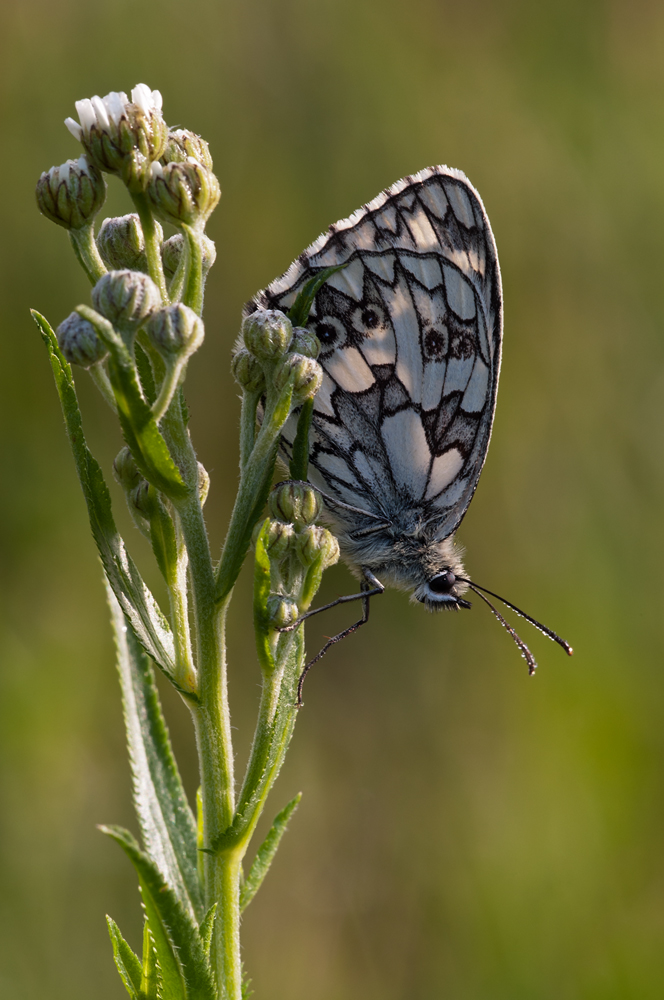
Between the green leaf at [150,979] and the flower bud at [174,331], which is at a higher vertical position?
the flower bud at [174,331]

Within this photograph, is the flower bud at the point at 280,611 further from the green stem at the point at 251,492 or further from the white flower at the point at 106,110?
the white flower at the point at 106,110

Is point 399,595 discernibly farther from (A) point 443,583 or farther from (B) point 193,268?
(B) point 193,268

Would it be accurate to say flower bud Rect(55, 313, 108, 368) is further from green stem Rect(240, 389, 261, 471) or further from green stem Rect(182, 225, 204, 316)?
green stem Rect(240, 389, 261, 471)

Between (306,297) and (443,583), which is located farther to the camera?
(443,583)

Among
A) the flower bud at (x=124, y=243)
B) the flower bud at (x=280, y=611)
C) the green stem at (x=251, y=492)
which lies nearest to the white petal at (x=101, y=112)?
the flower bud at (x=124, y=243)

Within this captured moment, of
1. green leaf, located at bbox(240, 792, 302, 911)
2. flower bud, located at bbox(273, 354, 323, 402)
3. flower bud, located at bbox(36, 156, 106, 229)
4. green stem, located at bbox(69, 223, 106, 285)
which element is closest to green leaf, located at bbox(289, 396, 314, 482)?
flower bud, located at bbox(273, 354, 323, 402)

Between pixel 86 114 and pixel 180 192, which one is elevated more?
pixel 86 114

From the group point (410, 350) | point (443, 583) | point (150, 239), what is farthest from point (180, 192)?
point (443, 583)
